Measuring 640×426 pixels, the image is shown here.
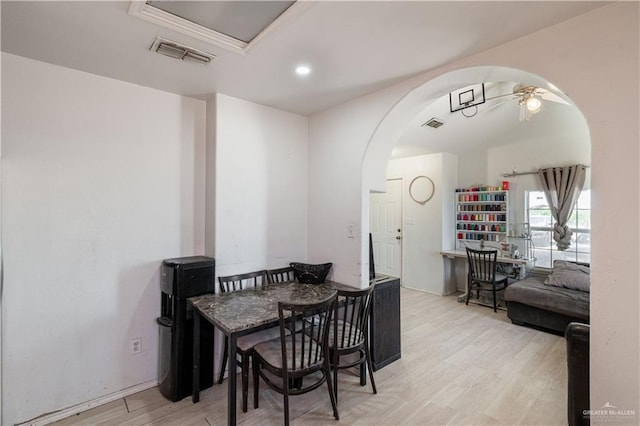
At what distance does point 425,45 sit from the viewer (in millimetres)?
1825

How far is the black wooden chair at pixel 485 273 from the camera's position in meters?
4.23

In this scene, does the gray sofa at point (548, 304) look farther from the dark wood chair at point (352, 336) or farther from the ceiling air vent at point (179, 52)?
the ceiling air vent at point (179, 52)

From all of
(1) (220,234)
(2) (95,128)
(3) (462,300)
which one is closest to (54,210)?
(2) (95,128)

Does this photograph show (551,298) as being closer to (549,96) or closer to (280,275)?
(549,96)

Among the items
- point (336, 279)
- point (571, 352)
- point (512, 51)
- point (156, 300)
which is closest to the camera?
point (571, 352)

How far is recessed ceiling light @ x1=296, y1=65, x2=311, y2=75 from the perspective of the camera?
6.88ft

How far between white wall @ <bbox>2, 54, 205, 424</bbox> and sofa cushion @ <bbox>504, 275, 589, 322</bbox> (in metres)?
3.83

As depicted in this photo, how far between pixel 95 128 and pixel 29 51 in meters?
0.54

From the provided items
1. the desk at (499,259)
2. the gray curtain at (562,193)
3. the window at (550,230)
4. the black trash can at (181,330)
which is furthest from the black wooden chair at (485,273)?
the black trash can at (181,330)

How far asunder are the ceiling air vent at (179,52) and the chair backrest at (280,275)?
72.2 inches

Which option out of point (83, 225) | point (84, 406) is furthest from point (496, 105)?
point (84, 406)

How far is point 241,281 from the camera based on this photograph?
2.71 m

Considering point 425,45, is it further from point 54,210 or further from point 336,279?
point 54,210

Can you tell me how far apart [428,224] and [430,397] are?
3201 mm
